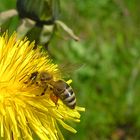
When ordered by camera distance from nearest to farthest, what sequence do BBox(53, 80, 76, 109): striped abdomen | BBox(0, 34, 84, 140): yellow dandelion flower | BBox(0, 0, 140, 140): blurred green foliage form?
BBox(0, 34, 84, 140): yellow dandelion flower → BBox(53, 80, 76, 109): striped abdomen → BBox(0, 0, 140, 140): blurred green foliage

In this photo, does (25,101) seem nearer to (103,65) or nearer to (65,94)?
(65,94)

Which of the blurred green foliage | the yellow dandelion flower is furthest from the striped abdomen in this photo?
the blurred green foliage

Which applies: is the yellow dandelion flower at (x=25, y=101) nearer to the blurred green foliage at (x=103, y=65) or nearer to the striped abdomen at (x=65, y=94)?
the striped abdomen at (x=65, y=94)

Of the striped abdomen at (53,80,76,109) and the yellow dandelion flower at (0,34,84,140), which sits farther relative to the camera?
the striped abdomen at (53,80,76,109)

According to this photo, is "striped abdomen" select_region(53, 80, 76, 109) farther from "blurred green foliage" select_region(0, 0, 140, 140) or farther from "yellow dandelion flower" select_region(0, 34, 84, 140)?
"blurred green foliage" select_region(0, 0, 140, 140)

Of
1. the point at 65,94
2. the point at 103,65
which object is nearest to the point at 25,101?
the point at 65,94

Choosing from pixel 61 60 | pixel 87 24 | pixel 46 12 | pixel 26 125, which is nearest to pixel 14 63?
pixel 26 125
